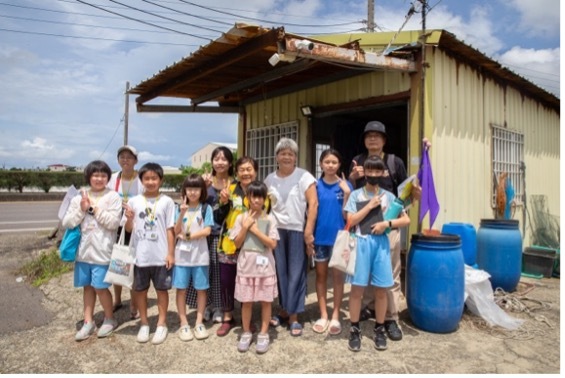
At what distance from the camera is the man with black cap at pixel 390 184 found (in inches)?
137

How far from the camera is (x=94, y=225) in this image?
A: 3.38 metres

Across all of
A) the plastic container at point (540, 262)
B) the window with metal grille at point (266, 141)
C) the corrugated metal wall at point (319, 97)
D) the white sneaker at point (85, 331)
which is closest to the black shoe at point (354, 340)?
the white sneaker at point (85, 331)

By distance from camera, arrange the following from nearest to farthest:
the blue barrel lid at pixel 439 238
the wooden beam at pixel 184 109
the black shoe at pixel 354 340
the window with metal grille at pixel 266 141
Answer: the black shoe at pixel 354 340 < the blue barrel lid at pixel 439 238 < the window with metal grille at pixel 266 141 < the wooden beam at pixel 184 109

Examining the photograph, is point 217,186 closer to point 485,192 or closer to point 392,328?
point 392,328

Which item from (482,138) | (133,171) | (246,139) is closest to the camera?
(133,171)

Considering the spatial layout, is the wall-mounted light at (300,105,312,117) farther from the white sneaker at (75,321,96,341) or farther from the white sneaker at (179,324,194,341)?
the white sneaker at (75,321,96,341)

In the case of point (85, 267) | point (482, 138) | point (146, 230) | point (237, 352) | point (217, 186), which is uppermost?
point (482, 138)

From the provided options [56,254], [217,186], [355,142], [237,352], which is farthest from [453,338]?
[56,254]

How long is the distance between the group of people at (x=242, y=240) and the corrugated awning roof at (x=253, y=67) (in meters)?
1.10

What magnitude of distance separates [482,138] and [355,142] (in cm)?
252

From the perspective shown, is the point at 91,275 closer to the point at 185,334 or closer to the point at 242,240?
the point at 185,334

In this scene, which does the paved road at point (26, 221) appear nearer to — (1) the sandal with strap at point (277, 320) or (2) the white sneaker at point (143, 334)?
(2) the white sneaker at point (143, 334)

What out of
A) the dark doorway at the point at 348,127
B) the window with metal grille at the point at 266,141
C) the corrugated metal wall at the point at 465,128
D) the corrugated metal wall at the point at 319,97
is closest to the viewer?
the corrugated metal wall at the point at 465,128

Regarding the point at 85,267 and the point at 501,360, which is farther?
the point at 85,267
